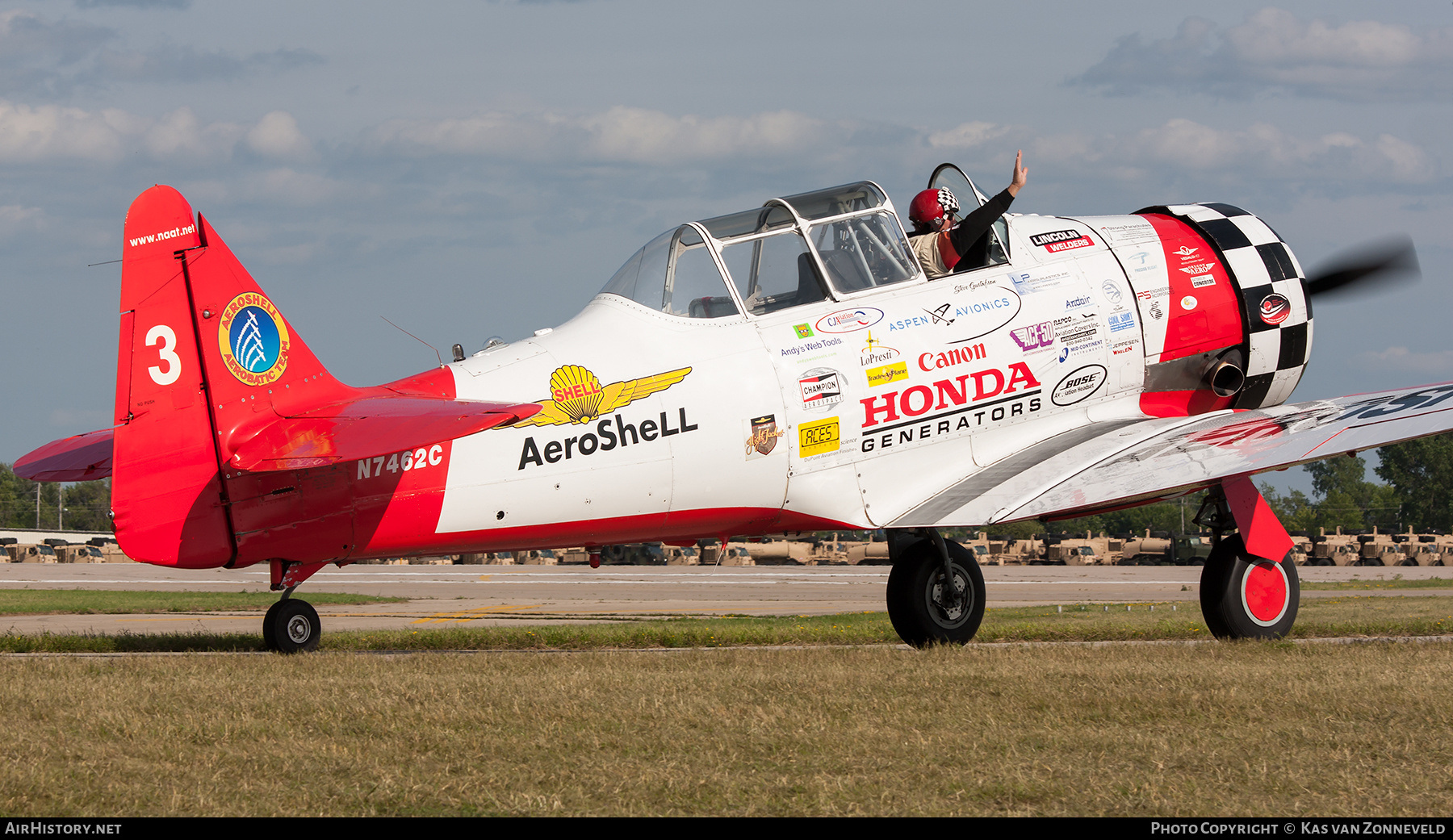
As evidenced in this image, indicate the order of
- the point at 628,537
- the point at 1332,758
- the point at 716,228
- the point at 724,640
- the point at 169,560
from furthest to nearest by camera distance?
the point at 724,640 < the point at 716,228 < the point at 628,537 < the point at 169,560 < the point at 1332,758

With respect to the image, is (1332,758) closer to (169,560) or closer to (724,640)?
(169,560)

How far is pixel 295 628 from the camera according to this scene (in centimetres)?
1016

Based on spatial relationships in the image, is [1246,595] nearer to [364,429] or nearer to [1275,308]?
[1275,308]

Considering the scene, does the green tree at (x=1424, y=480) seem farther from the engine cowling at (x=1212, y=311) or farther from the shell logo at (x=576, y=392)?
the shell logo at (x=576, y=392)

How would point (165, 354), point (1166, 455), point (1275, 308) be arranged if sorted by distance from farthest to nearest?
point (1275, 308) → point (1166, 455) → point (165, 354)

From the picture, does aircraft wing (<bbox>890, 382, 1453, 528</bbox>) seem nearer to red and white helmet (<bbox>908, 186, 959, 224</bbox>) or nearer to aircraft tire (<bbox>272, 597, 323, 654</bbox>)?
red and white helmet (<bbox>908, 186, 959, 224</bbox>)

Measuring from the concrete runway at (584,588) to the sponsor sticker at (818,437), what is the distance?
7.09m

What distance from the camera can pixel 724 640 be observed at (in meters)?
12.3

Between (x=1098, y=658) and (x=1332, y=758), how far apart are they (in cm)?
367

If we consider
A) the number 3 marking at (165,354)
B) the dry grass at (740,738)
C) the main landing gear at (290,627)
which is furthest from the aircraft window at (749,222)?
the main landing gear at (290,627)

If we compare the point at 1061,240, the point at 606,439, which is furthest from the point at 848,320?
the point at 1061,240

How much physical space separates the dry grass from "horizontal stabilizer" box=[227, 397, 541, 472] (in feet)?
4.37

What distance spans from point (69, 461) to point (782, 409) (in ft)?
20.9
